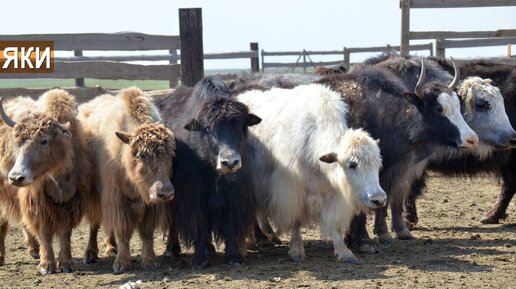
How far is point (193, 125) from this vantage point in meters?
8.62

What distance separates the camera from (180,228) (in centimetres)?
877

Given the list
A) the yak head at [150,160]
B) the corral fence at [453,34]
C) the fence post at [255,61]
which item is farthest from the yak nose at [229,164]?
the fence post at [255,61]

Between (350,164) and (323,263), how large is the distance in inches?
38.3

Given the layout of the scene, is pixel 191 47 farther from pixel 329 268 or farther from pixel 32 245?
pixel 329 268

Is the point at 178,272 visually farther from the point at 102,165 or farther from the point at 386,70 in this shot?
the point at 386,70

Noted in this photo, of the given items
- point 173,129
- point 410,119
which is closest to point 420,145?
point 410,119

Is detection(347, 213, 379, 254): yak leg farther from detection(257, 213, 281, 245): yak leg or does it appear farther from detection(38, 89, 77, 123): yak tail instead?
detection(38, 89, 77, 123): yak tail

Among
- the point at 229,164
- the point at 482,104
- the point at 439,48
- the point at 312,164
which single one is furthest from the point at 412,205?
the point at 439,48

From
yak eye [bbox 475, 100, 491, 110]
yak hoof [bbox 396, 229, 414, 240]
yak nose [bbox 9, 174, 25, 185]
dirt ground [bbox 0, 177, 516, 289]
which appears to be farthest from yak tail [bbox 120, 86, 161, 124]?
yak eye [bbox 475, 100, 491, 110]

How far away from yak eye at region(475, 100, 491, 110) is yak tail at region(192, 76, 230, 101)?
120 inches

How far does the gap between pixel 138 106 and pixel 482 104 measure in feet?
13.0

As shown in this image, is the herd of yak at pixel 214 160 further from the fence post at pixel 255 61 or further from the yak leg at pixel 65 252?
→ the fence post at pixel 255 61

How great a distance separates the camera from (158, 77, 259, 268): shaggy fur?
858 centimetres

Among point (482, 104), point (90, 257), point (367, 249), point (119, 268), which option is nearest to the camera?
point (119, 268)
